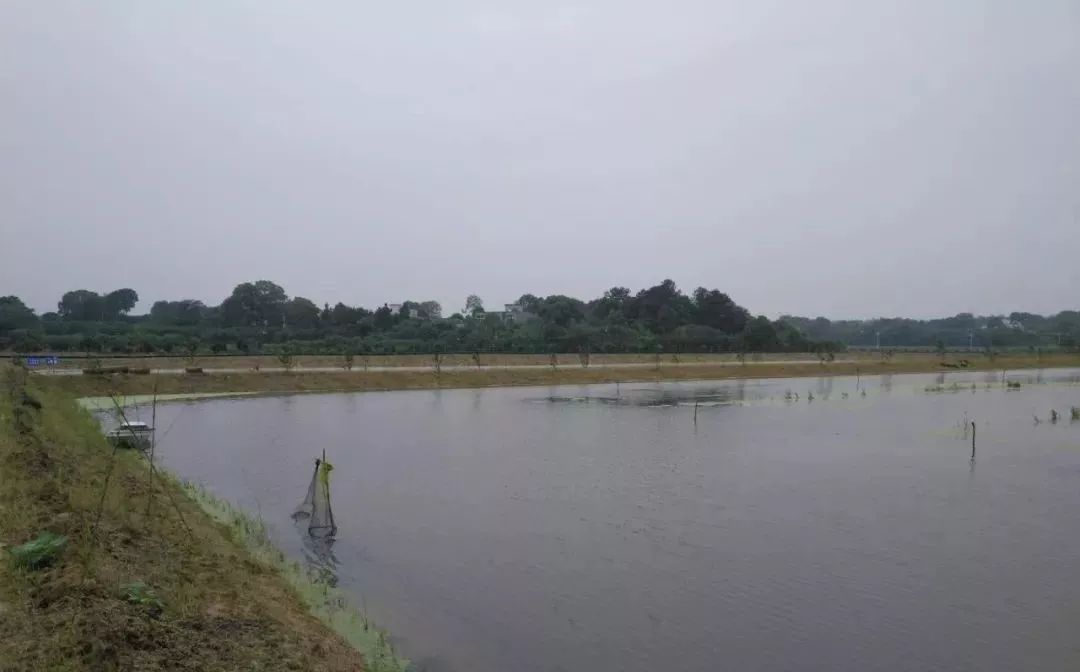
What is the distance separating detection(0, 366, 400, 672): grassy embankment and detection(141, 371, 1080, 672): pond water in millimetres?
939

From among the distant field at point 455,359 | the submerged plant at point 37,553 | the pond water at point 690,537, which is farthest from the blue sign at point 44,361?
the submerged plant at point 37,553

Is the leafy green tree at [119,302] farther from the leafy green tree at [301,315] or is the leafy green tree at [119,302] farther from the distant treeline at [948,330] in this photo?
the distant treeline at [948,330]

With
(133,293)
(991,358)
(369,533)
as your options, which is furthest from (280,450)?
(133,293)

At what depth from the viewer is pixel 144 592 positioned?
286 inches

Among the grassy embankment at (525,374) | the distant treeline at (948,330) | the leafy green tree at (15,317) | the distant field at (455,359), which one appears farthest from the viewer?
the distant treeline at (948,330)

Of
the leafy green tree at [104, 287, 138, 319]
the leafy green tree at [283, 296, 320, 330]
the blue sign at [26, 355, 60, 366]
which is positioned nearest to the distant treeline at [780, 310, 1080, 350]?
the leafy green tree at [283, 296, 320, 330]

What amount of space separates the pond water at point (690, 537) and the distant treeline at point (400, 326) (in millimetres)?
43814

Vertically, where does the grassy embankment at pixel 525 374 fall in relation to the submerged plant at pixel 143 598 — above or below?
above

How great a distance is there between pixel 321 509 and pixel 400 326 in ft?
246

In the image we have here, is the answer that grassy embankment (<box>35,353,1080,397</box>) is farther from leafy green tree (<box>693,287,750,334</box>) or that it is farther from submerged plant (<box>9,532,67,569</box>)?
submerged plant (<box>9,532,67,569</box>)

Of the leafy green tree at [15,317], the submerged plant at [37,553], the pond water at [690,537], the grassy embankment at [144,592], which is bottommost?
the pond water at [690,537]

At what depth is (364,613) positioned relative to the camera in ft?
31.3

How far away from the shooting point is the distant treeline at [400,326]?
70125 mm

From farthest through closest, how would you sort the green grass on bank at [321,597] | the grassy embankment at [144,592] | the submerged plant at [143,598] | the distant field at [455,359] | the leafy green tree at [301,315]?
the leafy green tree at [301,315] < the distant field at [455,359] < the green grass on bank at [321,597] < the submerged plant at [143,598] < the grassy embankment at [144,592]
